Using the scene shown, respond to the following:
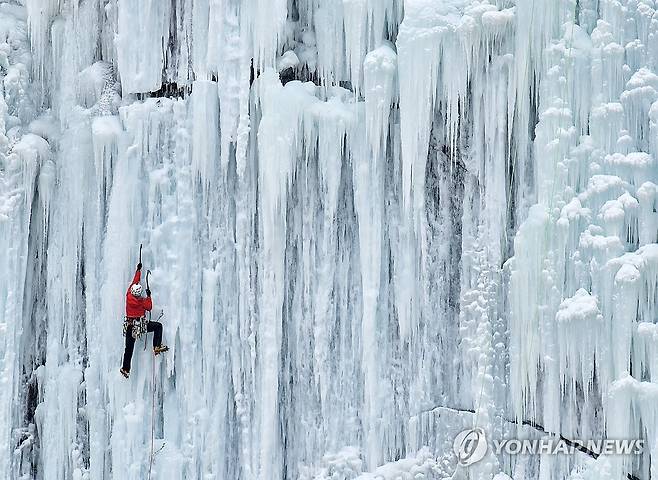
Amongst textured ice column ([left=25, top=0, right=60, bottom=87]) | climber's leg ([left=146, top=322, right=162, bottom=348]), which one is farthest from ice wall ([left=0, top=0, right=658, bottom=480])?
climber's leg ([left=146, top=322, right=162, bottom=348])

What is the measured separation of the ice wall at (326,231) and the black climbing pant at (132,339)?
0.14 meters

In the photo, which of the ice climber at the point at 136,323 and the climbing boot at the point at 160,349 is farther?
the climbing boot at the point at 160,349

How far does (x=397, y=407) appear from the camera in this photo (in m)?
7.12

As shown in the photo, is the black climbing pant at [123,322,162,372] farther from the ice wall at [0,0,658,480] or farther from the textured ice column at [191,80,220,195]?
the textured ice column at [191,80,220,195]

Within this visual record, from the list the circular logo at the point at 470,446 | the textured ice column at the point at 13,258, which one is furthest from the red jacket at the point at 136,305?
the circular logo at the point at 470,446

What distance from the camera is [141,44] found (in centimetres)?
770

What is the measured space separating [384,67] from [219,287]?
2243 millimetres

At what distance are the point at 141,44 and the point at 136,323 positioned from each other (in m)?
2.37

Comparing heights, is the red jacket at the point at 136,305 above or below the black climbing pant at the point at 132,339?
above

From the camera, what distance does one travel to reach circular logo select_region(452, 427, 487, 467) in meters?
6.79

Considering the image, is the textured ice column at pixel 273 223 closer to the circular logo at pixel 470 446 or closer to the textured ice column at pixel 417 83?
the textured ice column at pixel 417 83

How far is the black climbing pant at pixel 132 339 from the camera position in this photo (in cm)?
730

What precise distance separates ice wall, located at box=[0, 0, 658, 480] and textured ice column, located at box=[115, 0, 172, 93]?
0.02 m

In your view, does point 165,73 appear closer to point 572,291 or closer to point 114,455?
point 114,455
